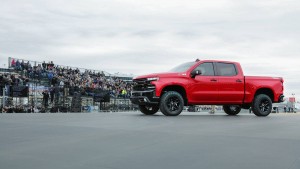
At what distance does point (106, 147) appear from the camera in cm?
444

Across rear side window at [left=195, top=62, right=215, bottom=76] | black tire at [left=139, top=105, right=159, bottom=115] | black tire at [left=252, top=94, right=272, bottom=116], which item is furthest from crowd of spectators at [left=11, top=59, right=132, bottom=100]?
black tire at [left=252, top=94, right=272, bottom=116]

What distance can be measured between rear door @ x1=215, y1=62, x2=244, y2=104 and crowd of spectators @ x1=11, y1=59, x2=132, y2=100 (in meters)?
12.1

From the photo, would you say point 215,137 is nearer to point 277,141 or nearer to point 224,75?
point 277,141

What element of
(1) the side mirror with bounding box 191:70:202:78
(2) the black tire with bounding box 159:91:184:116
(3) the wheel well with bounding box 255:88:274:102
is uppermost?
(1) the side mirror with bounding box 191:70:202:78

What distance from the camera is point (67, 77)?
33.5 meters

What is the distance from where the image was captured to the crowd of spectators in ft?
76.4

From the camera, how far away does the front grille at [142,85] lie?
38.8ft

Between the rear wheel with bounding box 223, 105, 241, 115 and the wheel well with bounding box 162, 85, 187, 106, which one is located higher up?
the wheel well with bounding box 162, 85, 187, 106

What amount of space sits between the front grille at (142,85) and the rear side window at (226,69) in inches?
102

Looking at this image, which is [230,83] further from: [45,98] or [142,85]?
[45,98]

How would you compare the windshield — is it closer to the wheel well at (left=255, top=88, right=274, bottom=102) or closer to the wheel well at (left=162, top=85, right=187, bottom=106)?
the wheel well at (left=162, top=85, right=187, bottom=106)

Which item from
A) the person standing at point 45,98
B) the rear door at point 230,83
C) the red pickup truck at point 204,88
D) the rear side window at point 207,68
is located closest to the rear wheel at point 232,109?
the red pickup truck at point 204,88

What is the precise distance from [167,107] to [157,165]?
8.03 meters

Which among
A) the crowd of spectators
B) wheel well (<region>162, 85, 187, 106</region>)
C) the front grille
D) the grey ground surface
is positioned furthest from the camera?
the crowd of spectators
